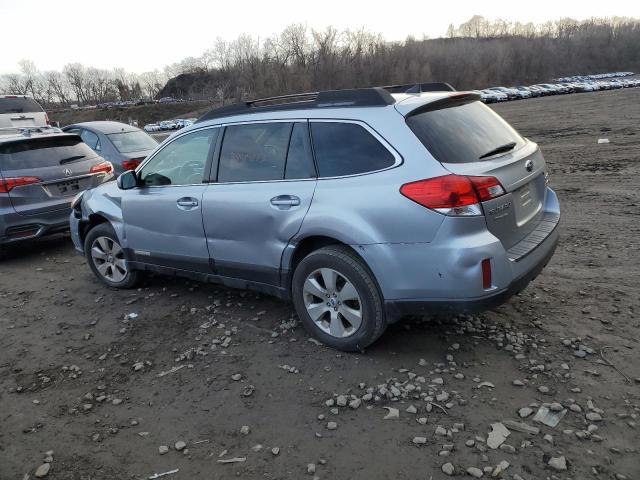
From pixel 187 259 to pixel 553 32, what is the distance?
176 meters

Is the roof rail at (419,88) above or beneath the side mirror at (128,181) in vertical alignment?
above

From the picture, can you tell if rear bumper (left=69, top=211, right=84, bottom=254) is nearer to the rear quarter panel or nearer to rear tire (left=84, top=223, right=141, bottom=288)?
rear tire (left=84, top=223, right=141, bottom=288)

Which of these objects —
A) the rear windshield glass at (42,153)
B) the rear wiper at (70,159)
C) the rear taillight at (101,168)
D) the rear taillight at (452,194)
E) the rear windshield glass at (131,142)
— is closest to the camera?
the rear taillight at (452,194)

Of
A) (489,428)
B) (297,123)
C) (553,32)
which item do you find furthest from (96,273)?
(553,32)

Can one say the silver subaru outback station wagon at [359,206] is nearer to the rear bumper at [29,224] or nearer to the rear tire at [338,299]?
the rear tire at [338,299]

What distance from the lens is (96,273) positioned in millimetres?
5684

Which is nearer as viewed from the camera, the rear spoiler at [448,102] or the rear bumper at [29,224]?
the rear spoiler at [448,102]

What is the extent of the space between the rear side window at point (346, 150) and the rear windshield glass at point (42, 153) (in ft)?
16.0

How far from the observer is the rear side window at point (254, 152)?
3986mm

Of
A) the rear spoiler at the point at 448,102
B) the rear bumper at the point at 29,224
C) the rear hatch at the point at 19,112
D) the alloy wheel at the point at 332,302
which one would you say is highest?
the rear hatch at the point at 19,112

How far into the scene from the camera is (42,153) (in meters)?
7.08

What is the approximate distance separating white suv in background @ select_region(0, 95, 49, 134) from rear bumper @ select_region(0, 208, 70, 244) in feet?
27.2

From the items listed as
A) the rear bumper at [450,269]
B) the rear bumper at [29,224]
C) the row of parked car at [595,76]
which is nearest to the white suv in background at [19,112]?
the rear bumper at [29,224]

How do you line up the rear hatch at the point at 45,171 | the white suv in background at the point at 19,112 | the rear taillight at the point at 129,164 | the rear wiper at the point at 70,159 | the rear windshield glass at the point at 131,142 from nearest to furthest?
the rear hatch at the point at 45,171 → the rear wiper at the point at 70,159 → the rear taillight at the point at 129,164 → the rear windshield glass at the point at 131,142 → the white suv in background at the point at 19,112
